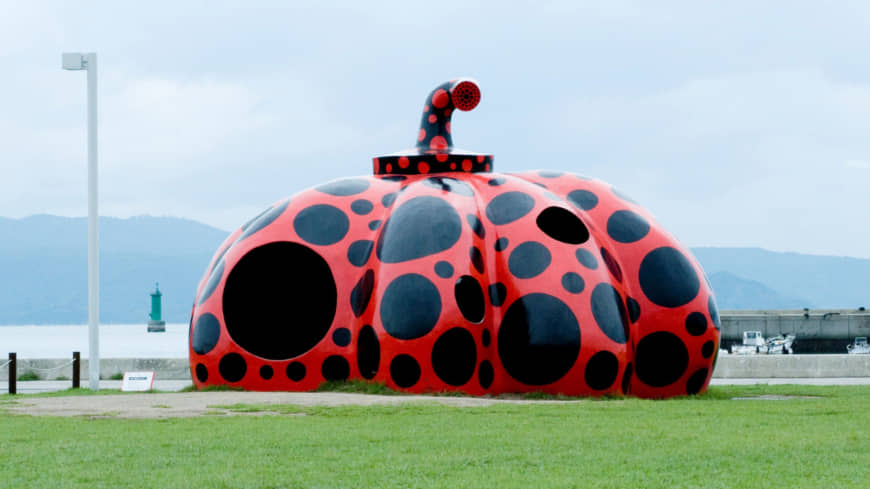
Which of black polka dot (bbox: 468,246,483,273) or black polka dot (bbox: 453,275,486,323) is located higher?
black polka dot (bbox: 468,246,483,273)

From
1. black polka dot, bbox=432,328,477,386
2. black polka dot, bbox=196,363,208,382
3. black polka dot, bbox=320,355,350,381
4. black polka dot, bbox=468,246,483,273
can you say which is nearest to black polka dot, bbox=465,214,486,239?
black polka dot, bbox=468,246,483,273

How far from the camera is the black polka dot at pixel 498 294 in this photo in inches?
752

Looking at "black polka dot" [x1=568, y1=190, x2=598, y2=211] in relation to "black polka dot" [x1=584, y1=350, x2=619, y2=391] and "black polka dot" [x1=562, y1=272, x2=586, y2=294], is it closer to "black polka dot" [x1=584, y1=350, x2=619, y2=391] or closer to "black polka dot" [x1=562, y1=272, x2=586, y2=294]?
"black polka dot" [x1=562, y1=272, x2=586, y2=294]

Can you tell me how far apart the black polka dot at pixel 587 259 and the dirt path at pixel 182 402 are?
2.56 meters

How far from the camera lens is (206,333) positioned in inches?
800

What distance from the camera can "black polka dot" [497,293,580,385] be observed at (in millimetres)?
18594

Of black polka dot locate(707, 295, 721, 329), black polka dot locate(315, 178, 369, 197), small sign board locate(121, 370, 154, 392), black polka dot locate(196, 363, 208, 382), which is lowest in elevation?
small sign board locate(121, 370, 154, 392)

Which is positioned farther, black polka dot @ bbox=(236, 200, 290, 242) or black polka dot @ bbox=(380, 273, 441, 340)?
black polka dot @ bbox=(236, 200, 290, 242)

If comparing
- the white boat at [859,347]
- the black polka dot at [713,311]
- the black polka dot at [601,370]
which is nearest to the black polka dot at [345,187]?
the black polka dot at [601,370]

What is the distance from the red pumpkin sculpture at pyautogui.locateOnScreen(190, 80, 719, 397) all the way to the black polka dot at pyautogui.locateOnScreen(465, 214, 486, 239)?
0.04 meters

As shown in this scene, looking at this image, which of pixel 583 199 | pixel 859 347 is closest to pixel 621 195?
pixel 583 199

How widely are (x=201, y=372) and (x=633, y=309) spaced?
735 centimetres

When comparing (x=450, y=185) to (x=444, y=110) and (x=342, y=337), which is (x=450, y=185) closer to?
(x=444, y=110)

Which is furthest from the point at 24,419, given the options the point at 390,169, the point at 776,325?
the point at 776,325
